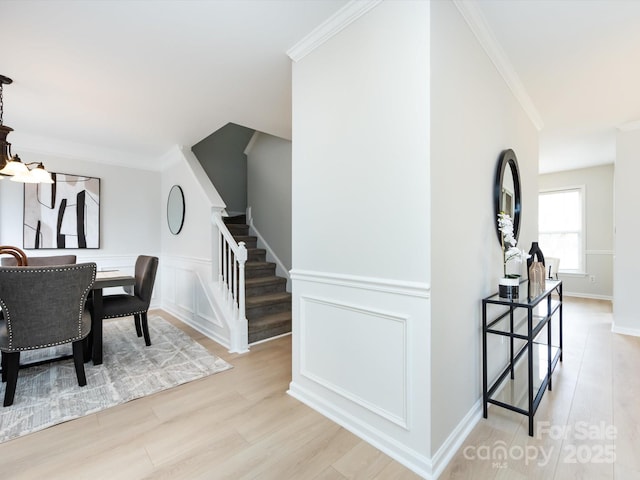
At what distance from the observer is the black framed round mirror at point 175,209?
13.2ft

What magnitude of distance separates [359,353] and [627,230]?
148 inches

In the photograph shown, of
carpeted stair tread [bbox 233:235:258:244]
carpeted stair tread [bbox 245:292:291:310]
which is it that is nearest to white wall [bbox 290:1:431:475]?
carpeted stair tread [bbox 245:292:291:310]

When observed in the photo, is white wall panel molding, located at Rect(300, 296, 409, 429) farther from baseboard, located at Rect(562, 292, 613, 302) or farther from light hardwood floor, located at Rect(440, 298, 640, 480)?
baseboard, located at Rect(562, 292, 613, 302)

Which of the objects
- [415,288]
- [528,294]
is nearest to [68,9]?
[415,288]

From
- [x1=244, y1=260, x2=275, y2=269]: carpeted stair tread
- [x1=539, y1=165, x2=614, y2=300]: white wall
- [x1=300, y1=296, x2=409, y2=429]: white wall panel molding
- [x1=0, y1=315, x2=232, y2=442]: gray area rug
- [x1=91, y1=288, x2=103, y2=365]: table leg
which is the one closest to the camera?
[x1=300, y1=296, x2=409, y2=429]: white wall panel molding

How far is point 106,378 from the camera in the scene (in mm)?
2367

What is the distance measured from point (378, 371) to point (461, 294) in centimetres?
63

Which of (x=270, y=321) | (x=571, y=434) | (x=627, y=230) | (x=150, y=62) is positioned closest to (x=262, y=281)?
(x=270, y=321)

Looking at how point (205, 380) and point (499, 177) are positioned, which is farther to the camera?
point (205, 380)

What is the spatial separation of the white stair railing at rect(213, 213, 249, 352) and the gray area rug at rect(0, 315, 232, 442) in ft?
0.97

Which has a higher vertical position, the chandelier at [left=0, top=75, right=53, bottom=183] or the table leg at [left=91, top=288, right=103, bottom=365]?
the chandelier at [left=0, top=75, right=53, bottom=183]

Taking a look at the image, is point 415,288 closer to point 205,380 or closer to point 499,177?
point 499,177

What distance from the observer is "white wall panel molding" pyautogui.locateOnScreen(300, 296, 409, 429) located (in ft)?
4.95

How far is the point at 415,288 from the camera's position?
1.41 metres
